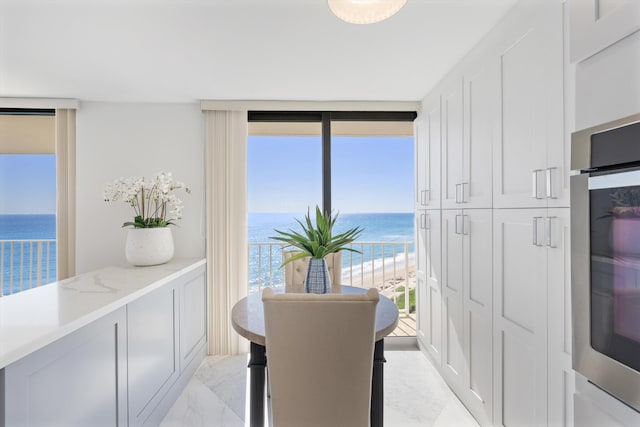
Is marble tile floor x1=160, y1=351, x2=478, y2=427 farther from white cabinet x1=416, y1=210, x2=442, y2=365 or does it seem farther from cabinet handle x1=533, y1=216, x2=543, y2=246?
cabinet handle x1=533, y1=216, x2=543, y2=246

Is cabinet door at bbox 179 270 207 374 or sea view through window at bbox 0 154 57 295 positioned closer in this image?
cabinet door at bbox 179 270 207 374

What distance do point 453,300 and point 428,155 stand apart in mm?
1247

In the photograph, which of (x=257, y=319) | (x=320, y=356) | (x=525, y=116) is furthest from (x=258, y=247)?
(x=525, y=116)

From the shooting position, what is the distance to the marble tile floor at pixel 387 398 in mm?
2090

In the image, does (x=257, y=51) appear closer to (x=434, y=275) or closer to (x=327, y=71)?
(x=327, y=71)

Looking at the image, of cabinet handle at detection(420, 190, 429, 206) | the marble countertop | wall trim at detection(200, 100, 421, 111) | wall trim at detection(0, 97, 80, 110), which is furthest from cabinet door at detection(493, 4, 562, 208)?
wall trim at detection(0, 97, 80, 110)

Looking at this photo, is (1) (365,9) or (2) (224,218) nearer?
(1) (365,9)

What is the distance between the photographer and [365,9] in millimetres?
1277

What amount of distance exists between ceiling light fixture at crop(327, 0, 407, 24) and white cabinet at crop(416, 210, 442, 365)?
171cm

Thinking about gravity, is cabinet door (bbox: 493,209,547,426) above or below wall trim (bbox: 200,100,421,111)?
below

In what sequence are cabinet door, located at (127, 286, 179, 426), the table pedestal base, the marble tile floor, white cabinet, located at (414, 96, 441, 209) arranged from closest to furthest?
the table pedestal base → cabinet door, located at (127, 286, 179, 426) → the marble tile floor → white cabinet, located at (414, 96, 441, 209)

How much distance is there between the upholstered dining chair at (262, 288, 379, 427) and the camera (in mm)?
1245

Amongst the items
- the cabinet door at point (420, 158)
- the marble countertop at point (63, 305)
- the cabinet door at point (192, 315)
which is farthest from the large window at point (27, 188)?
the cabinet door at point (420, 158)

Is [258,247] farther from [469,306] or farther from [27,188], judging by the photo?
[27,188]
